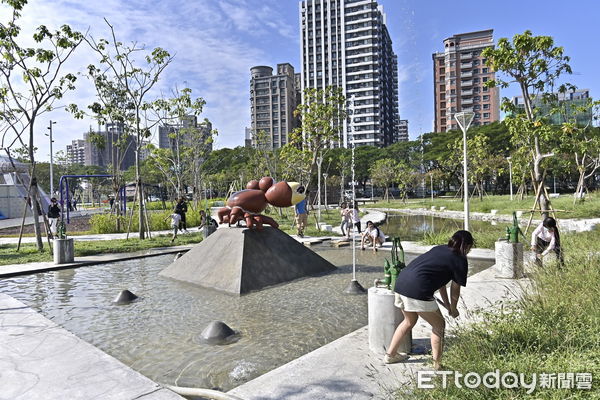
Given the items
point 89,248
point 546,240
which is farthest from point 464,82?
point 89,248

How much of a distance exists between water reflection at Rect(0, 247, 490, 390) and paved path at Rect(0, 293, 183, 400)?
400mm

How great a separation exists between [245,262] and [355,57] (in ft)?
376

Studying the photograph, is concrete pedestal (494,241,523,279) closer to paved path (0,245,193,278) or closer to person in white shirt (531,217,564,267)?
person in white shirt (531,217,564,267)

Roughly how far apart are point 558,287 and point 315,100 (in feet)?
60.1

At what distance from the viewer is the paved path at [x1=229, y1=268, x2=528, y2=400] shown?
11.9 feet

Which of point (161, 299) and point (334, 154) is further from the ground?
point (334, 154)

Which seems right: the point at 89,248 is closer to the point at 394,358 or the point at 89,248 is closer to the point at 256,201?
the point at 256,201

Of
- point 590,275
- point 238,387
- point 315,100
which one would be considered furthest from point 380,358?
point 315,100

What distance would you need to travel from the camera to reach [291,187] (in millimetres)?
9766

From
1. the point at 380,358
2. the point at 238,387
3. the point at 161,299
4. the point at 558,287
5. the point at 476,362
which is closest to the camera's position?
the point at 476,362

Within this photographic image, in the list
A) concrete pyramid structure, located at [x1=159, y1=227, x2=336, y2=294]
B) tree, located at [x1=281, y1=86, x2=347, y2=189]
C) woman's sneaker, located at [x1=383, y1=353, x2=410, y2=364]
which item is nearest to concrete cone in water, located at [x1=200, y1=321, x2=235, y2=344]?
woman's sneaker, located at [x1=383, y1=353, x2=410, y2=364]

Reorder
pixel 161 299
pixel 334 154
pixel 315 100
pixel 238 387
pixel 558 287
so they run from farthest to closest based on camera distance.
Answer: pixel 334 154, pixel 315 100, pixel 161 299, pixel 558 287, pixel 238 387

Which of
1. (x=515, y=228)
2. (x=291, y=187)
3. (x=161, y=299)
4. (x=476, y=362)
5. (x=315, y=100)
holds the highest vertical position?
(x=315, y=100)

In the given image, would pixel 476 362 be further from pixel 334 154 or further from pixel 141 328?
pixel 334 154
